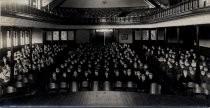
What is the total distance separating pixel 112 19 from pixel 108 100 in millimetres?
25394

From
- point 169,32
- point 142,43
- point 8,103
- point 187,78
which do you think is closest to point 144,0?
point 142,43

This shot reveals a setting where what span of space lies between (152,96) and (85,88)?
284cm

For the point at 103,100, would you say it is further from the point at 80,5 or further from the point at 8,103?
the point at 80,5

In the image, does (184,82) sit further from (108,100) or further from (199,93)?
(108,100)

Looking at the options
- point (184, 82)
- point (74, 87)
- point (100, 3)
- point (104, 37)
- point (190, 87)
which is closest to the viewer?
point (190, 87)

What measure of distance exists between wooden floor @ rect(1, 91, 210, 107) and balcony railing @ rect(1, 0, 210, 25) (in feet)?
14.6

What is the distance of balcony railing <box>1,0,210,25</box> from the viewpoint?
16772 mm

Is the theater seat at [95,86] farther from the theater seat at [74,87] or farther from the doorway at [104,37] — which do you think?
the doorway at [104,37]

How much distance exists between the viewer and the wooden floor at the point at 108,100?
40.0 feet

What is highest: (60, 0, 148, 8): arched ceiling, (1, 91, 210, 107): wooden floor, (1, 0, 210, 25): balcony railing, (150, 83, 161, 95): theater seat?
(60, 0, 148, 8): arched ceiling

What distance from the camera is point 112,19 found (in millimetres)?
37906

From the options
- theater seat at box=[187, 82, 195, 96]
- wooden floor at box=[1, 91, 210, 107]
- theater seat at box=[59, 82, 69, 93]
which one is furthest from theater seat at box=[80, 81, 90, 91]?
theater seat at box=[187, 82, 195, 96]

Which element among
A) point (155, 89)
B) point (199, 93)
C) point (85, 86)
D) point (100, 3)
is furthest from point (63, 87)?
point (100, 3)

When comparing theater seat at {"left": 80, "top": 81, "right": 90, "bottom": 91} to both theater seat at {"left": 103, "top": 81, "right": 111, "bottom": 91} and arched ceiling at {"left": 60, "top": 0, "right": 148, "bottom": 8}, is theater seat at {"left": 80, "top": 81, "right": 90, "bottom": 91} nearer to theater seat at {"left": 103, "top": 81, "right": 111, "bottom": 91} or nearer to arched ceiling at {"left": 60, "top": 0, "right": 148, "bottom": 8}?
theater seat at {"left": 103, "top": 81, "right": 111, "bottom": 91}
